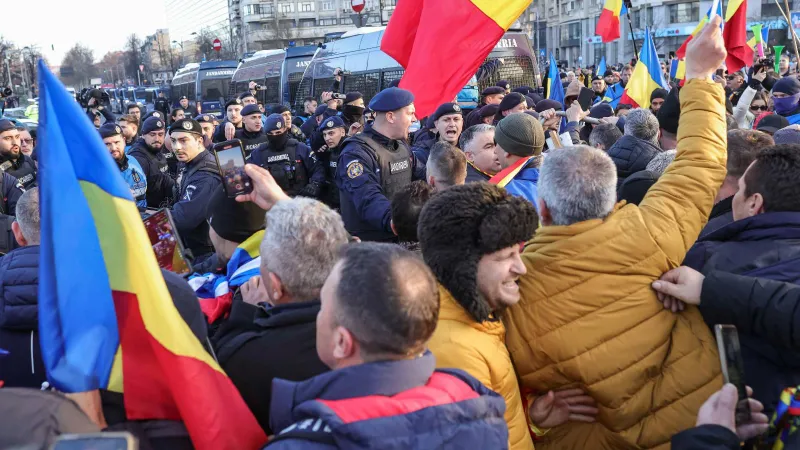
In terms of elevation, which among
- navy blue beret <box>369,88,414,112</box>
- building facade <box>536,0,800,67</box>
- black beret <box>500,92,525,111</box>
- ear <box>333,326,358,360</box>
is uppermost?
building facade <box>536,0,800,67</box>

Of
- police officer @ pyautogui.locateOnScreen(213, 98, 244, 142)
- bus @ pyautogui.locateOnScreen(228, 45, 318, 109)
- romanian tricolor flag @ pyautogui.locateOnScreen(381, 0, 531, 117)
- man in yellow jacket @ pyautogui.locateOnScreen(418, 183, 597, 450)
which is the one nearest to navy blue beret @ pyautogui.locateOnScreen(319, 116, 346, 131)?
romanian tricolor flag @ pyautogui.locateOnScreen(381, 0, 531, 117)

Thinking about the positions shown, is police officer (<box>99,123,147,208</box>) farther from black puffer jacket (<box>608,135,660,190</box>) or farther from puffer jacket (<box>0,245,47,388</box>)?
black puffer jacket (<box>608,135,660,190</box>)

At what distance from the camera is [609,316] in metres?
2.19

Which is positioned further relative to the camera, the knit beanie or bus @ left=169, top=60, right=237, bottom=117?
bus @ left=169, top=60, right=237, bottom=117

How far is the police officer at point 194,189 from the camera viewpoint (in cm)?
488

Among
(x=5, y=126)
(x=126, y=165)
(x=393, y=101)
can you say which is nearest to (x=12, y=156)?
(x=5, y=126)

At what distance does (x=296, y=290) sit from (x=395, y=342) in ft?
2.04

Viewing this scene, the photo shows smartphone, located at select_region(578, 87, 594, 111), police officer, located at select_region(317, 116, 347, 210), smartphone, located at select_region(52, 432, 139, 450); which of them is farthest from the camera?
smartphone, located at select_region(578, 87, 594, 111)

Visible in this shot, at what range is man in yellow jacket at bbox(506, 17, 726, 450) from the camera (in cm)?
219

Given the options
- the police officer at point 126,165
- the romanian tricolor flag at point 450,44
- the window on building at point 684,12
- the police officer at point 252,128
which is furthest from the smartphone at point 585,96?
the window on building at point 684,12

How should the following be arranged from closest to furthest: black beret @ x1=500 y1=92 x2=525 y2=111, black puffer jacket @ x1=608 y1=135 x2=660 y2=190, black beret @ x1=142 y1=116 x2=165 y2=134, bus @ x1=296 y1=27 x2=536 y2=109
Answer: black puffer jacket @ x1=608 y1=135 x2=660 y2=190, black beret @ x1=500 y1=92 x2=525 y2=111, black beret @ x1=142 y1=116 x2=165 y2=134, bus @ x1=296 y1=27 x2=536 y2=109

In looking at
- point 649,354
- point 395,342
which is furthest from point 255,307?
point 649,354

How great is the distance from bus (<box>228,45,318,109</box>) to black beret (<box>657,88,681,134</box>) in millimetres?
14546

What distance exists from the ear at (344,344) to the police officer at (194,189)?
297 cm
